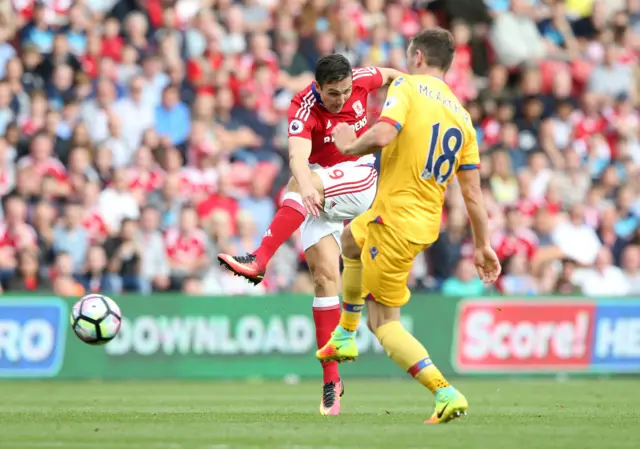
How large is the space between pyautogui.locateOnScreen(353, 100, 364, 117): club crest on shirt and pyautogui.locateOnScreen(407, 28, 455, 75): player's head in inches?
61.5

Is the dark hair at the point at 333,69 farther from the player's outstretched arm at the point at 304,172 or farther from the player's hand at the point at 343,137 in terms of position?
the player's hand at the point at 343,137

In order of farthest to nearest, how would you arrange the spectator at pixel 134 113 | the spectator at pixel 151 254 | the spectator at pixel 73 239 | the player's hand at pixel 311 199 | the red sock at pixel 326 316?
1. the spectator at pixel 134 113
2. the spectator at pixel 151 254
3. the spectator at pixel 73 239
4. the red sock at pixel 326 316
5. the player's hand at pixel 311 199

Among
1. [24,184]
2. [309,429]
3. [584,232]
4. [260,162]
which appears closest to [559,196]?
[584,232]

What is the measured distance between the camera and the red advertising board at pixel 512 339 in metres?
16.7

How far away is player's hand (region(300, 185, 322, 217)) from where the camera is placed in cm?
900

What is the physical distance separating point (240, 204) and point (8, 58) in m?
3.78

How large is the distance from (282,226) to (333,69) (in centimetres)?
133

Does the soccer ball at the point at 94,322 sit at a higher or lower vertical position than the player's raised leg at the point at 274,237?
lower

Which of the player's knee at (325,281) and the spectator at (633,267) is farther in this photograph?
the spectator at (633,267)

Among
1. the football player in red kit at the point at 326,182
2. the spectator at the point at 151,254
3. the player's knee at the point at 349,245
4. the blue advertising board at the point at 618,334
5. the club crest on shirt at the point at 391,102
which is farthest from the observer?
the blue advertising board at the point at 618,334

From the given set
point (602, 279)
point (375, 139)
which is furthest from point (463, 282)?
point (375, 139)

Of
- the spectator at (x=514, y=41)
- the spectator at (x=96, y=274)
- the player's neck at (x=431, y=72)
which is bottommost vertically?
the spectator at (x=96, y=274)

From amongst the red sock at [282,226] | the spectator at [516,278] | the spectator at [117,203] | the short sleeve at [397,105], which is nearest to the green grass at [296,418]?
the red sock at [282,226]

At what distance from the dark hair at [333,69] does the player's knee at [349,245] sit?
1.34 meters
